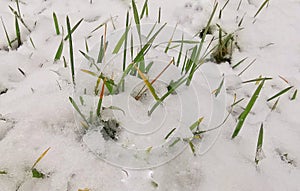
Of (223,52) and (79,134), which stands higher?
(223,52)

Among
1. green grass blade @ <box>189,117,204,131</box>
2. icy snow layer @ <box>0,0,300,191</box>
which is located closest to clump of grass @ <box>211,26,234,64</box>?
icy snow layer @ <box>0,0,300,191</box>

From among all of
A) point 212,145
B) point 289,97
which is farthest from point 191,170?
point 289,97

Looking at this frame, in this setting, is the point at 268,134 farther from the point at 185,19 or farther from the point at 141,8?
the point at 141,8

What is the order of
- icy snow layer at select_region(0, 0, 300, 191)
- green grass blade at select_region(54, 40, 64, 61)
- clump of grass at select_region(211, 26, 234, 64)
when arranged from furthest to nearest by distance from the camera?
1. clump of grass at select_region(211, 26, 234, 64)
2. green grass blade at select_region(54, 40, 64, 61)
3. icy snow layer at select_region(0, 0, 300, 191)

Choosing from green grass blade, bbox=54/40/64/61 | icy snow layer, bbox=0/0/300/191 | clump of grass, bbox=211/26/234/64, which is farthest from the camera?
clump of grass, bbox=211/26/234/64

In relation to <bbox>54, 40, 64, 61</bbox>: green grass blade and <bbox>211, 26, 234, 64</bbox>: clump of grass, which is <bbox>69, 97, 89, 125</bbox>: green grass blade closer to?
<bbox>54, 40, 64, 61</bbox>: green grass blade

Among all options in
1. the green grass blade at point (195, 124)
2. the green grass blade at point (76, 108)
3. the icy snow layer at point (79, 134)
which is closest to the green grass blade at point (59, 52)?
the icy snow layer at point (79, 134)

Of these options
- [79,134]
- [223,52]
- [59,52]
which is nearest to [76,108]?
[79,134]

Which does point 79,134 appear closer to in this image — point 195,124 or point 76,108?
point 76,108

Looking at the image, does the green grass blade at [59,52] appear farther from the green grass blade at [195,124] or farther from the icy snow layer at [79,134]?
the green grass blade at [195,124]

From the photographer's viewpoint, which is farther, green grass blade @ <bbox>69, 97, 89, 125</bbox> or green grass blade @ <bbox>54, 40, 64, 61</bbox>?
green grass blade @ <bbox>54, 40, 64, 61</bbox>
